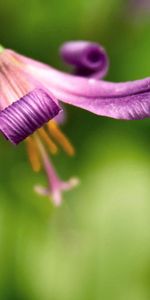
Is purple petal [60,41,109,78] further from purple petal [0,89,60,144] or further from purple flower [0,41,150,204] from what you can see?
purple petal [0,89,60,144]

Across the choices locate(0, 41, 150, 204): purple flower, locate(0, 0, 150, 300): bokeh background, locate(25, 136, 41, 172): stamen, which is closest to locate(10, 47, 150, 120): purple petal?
locate(0, 41, 150, 204): purple flower

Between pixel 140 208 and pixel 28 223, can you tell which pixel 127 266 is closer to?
pixel 140 208

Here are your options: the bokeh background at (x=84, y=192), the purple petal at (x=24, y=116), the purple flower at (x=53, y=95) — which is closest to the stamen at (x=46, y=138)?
the purple flower at (x=53, y=95)

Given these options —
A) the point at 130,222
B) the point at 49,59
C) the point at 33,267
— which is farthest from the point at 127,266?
the point at 49,59

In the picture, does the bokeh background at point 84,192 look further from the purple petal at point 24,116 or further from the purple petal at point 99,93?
the purple petal at point 24,116

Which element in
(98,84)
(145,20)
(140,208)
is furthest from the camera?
(145,20)

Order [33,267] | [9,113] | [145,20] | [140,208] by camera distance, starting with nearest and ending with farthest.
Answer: [9,113] < [33,267] < [140,208] < [145,20]

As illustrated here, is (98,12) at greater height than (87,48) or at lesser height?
lesser
